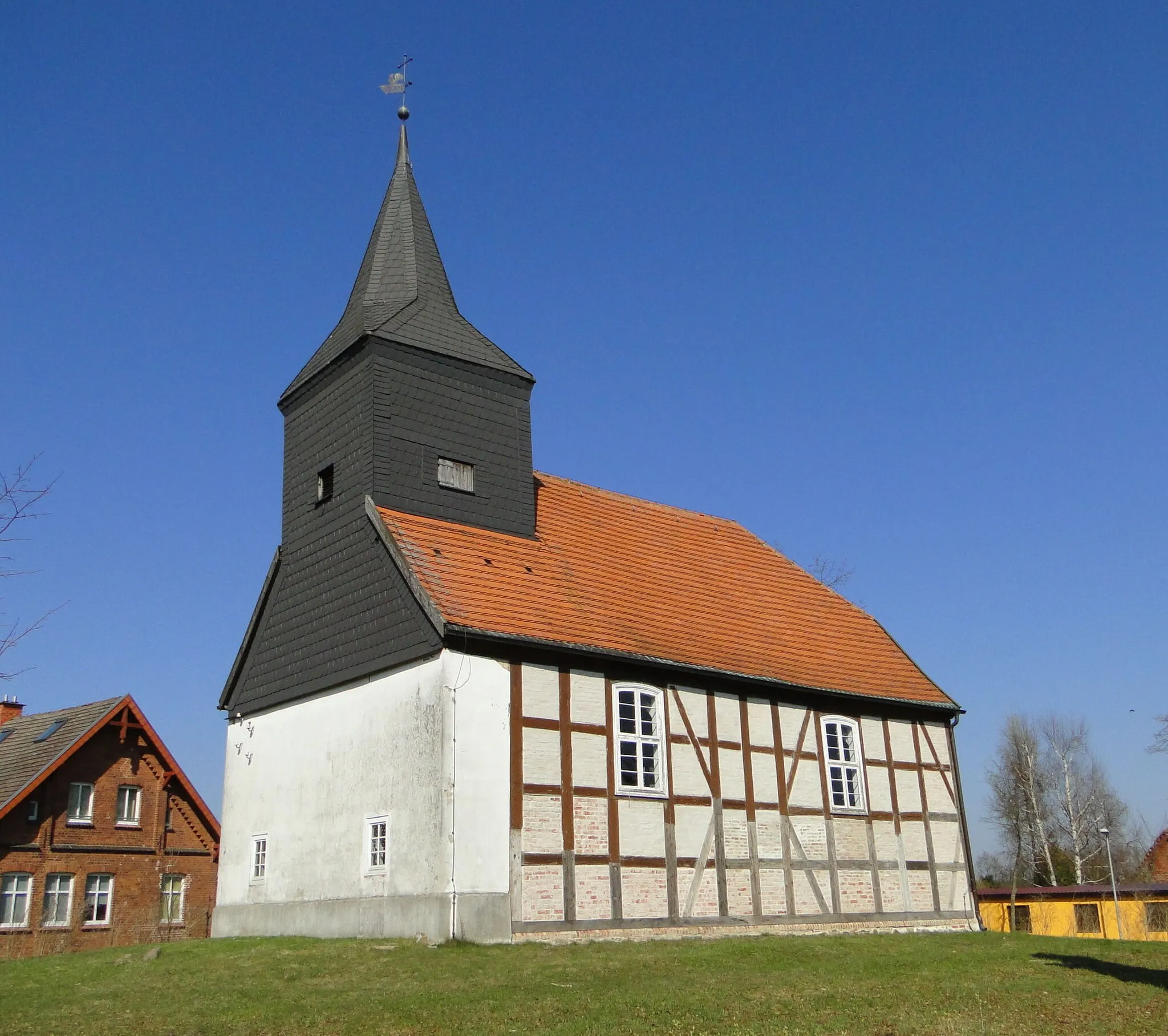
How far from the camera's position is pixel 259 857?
67.5 ft

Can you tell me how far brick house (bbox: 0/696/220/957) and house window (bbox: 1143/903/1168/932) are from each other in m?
25.1

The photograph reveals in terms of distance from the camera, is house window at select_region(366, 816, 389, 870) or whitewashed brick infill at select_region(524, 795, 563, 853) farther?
house window at select_region(366, 816, 389, 870)

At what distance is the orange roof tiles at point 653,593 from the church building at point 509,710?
0.08 m

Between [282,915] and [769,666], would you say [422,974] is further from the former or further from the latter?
[769,666]

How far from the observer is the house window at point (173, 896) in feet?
98.6

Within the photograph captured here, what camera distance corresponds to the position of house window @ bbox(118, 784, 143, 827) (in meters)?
29.9

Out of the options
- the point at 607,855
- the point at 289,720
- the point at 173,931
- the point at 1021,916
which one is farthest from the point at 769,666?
the point at 1021,916

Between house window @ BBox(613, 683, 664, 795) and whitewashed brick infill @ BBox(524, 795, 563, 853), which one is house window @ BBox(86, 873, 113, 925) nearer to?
whitewashed brick infill @ BBox(524, 795, 563, 853)

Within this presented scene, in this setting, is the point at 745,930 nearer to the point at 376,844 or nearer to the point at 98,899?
the point at 376,844

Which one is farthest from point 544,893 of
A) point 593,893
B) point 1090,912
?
point 1090,912

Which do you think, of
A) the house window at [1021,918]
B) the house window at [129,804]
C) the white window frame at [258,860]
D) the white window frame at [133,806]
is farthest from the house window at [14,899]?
the house window at [1021,918]

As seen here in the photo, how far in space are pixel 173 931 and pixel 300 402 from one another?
1547cm

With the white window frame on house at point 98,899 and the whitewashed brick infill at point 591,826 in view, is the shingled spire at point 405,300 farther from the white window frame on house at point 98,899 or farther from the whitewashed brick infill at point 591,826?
the white window frame on house at point 98,899

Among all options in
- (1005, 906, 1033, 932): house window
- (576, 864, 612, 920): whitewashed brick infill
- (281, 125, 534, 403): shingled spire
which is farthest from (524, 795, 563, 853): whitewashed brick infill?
(1005, 906, 1033, 932): house window
